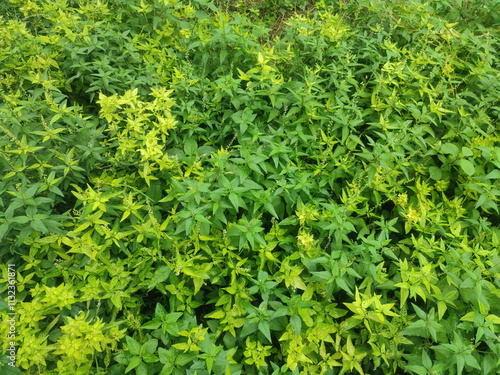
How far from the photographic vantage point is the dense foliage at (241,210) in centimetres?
233

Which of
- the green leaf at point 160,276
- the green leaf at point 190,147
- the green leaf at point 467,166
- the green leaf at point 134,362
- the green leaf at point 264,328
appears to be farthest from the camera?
the green leaf at point 190,147

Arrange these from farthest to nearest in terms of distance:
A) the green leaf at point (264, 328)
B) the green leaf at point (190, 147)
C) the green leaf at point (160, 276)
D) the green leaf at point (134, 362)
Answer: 1. the green leaf at point (190, 147)
2. the green leaf at point (160, 276)
3. the green leaf at point (264, 328)
4. the green leaf at point (134, 362)

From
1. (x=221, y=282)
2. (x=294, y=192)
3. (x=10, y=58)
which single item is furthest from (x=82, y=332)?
(x=10, y=58)

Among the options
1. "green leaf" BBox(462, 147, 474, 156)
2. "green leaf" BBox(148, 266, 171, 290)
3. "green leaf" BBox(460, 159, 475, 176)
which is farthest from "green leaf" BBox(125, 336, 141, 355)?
"green leaf" BBox(462, 147, 474, 156)

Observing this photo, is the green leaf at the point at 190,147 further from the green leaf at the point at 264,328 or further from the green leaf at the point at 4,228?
the green leaf at the point at 264,328

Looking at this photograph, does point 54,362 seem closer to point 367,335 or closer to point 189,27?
point 367,335

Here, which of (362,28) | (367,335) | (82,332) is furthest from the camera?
(362,28)

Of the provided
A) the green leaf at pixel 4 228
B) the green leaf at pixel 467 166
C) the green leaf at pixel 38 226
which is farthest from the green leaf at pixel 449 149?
the green leaf at pixel 4 228

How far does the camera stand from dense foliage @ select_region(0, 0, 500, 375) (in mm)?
2328

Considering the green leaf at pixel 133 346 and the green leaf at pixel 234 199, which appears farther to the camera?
the green leaf at pixel 234 199

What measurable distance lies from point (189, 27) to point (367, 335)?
372cm

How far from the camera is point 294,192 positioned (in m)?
2.88

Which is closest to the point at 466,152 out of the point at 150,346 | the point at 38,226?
the point at 150,346

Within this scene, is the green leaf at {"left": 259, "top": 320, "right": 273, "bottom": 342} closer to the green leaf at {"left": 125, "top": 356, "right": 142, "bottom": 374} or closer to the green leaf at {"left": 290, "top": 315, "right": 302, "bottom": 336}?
the green leaf at {"left": 290, "top": 315, "right": 302, "bottom": 336}
